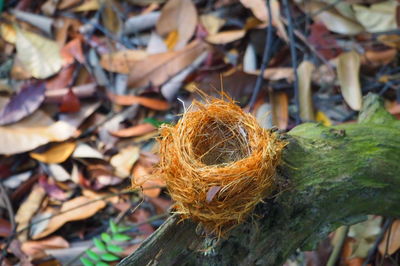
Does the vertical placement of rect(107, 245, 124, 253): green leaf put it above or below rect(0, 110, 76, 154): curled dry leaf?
below

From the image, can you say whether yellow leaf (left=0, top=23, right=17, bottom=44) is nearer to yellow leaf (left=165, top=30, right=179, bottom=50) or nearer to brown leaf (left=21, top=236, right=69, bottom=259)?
yellow leaf (left=165, top=30, right=179, bottom=50)

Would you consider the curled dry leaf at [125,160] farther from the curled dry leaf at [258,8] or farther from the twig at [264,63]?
the curled dry leaf at [258,8]

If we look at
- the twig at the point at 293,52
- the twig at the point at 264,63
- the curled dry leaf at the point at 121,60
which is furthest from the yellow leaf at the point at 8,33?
the twig at the point at 293,52

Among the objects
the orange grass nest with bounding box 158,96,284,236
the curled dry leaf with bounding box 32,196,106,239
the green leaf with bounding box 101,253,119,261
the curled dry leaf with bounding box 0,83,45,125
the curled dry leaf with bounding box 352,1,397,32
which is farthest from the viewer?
the curled dry leaf with bounding box 352,1,397,32

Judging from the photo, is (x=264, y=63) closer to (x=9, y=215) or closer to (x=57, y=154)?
(x=57, y=154)

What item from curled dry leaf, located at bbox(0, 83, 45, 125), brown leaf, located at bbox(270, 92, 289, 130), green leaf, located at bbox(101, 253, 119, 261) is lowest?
green leaf, located at bbox(101, 253, 119, 261)

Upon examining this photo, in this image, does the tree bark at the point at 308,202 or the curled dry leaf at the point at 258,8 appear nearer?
the tree bark at the point at 308,202

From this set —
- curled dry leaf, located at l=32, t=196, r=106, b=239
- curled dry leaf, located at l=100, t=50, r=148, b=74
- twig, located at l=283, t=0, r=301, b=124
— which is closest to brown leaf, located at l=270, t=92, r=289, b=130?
Answer: twig, located at l=283, t=0, r=301, b=124
